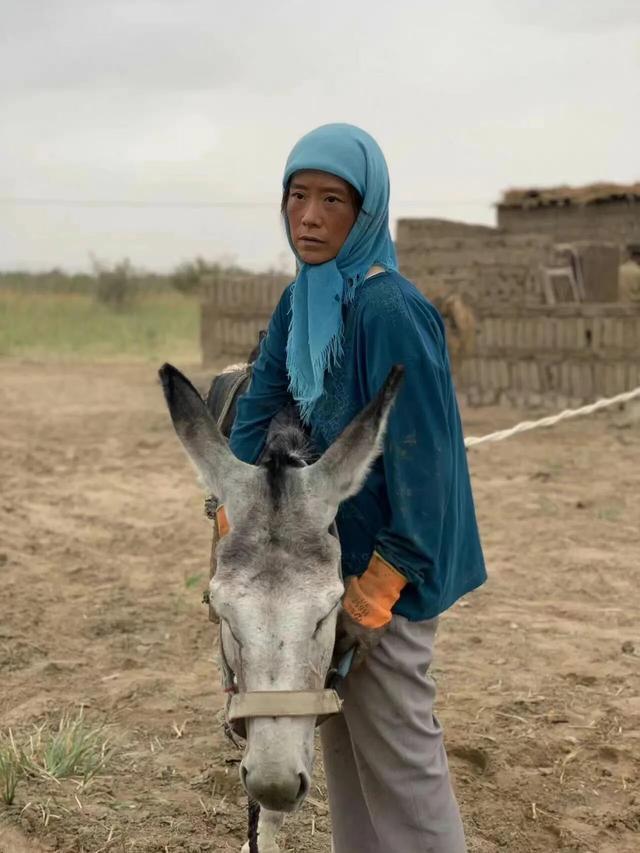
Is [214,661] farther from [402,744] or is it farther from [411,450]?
[411,450]

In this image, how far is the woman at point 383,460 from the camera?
2295 mm

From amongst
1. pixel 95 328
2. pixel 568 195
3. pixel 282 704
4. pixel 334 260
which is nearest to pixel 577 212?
pixel 568 195

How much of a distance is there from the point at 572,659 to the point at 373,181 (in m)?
3.21

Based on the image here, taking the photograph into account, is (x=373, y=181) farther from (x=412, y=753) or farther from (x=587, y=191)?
(x=587, y=191)

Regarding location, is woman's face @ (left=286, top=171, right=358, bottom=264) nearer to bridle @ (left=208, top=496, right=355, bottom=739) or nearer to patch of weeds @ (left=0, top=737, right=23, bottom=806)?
bridle @ (left=208, top=496, right=355, bottom=739)

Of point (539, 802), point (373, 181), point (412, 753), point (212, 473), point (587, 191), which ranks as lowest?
point (539, 802)

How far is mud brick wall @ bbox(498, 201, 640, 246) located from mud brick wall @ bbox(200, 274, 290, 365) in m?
4.70

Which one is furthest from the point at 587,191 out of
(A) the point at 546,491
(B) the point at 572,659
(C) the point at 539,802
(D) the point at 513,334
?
(C) the point at 539,802

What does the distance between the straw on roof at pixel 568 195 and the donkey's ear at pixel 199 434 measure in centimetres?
1519

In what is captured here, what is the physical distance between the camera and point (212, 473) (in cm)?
223

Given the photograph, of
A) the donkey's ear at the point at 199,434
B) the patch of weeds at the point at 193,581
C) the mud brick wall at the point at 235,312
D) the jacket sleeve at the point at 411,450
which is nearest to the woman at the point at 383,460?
the jacket sleeve at the point at 411,450

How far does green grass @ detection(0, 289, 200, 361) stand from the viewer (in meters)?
22.2

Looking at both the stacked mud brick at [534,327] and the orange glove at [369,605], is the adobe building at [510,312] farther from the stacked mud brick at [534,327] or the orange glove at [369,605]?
the orange glove at [369,605]

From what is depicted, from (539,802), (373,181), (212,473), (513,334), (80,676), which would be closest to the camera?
(212,473)
